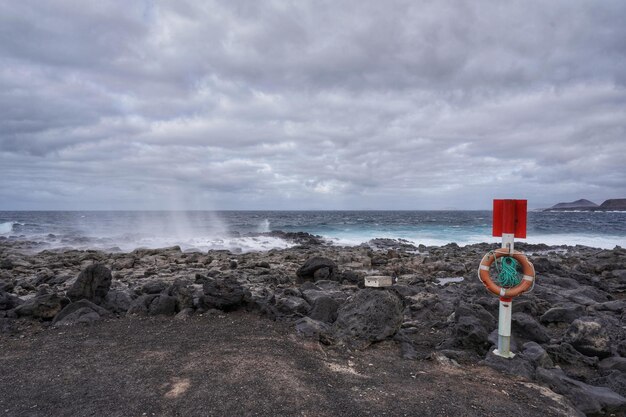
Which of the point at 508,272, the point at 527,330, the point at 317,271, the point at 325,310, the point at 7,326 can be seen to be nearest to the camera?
the point at 508,272

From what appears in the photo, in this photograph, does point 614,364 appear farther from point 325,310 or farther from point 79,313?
point 79,313

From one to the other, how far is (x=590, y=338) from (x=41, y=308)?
9855 millimetres

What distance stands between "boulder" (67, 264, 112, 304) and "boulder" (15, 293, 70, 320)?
2.14 ft

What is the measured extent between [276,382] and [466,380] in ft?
7.71

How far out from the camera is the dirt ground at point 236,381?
4.09 metres

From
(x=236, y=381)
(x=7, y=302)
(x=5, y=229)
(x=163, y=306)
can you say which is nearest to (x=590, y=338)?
(x=236, y=381)

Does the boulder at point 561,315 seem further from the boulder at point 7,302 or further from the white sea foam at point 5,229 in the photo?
the white sea foam at point 5,229

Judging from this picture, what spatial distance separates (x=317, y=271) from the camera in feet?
45.0

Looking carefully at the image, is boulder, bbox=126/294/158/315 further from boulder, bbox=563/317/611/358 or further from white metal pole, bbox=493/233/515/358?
boulder, bbox=563/317/611/358

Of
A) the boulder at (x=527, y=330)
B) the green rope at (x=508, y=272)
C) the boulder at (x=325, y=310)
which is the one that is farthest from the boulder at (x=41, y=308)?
the boulder at (x=527, y=330)

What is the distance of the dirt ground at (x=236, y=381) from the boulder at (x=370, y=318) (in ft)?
0.78

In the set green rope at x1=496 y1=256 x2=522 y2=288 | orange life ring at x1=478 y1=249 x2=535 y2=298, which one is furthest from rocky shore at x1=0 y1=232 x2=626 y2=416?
green rope at x1=496 y1=256 x2=522 y2=288

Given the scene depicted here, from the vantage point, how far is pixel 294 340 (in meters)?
6.25

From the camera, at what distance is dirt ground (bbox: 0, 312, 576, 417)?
13.4 ft
